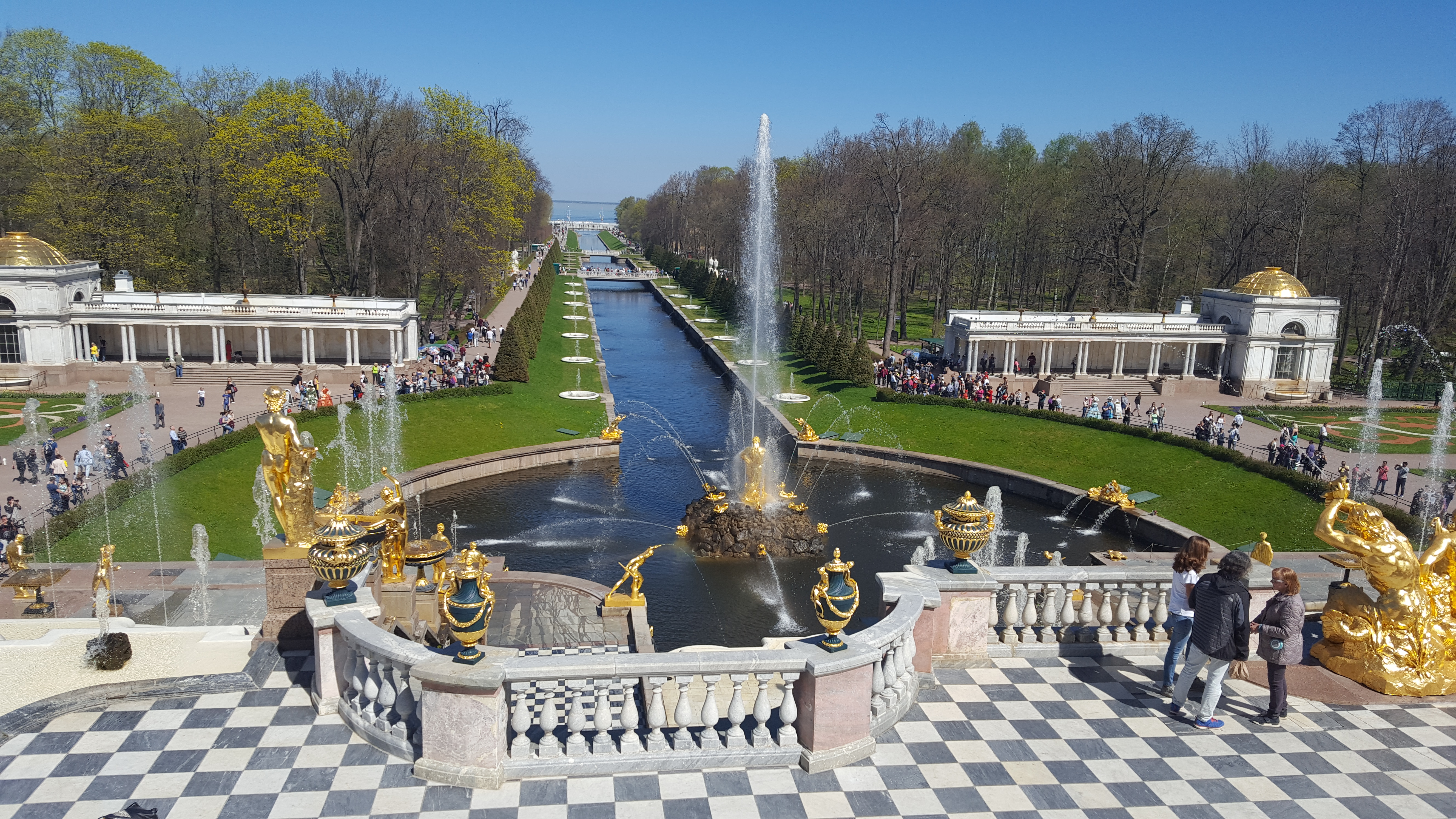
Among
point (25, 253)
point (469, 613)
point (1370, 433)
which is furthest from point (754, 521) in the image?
point (25, 253)

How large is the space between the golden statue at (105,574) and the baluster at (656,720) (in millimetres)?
12909

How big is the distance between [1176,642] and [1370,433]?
125ft

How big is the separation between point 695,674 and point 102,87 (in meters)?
64.7

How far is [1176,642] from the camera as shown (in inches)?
432

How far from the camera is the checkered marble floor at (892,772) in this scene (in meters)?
8.62

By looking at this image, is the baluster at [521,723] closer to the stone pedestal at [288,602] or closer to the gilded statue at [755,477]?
the stone pedestal at [288,602]

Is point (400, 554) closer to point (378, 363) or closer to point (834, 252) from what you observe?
point (378, 363)

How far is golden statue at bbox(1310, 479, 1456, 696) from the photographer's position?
1102 cm

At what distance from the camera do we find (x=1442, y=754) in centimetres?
994

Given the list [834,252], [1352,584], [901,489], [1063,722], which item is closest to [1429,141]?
[834,252]

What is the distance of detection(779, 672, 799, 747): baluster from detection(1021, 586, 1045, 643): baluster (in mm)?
3897

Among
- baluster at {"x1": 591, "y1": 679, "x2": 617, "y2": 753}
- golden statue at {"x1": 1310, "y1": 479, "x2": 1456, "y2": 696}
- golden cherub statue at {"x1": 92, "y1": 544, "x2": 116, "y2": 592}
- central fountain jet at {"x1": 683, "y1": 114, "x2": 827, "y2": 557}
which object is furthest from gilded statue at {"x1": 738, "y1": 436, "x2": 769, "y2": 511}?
baluster at {"x1": 591, "y1": 679, "x2": 617, "y2": 753}

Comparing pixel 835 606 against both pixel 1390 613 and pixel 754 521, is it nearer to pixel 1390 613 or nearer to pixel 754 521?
pixel 1390 613

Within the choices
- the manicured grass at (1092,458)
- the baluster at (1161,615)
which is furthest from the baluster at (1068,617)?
the manicured grass at (1092,458)
